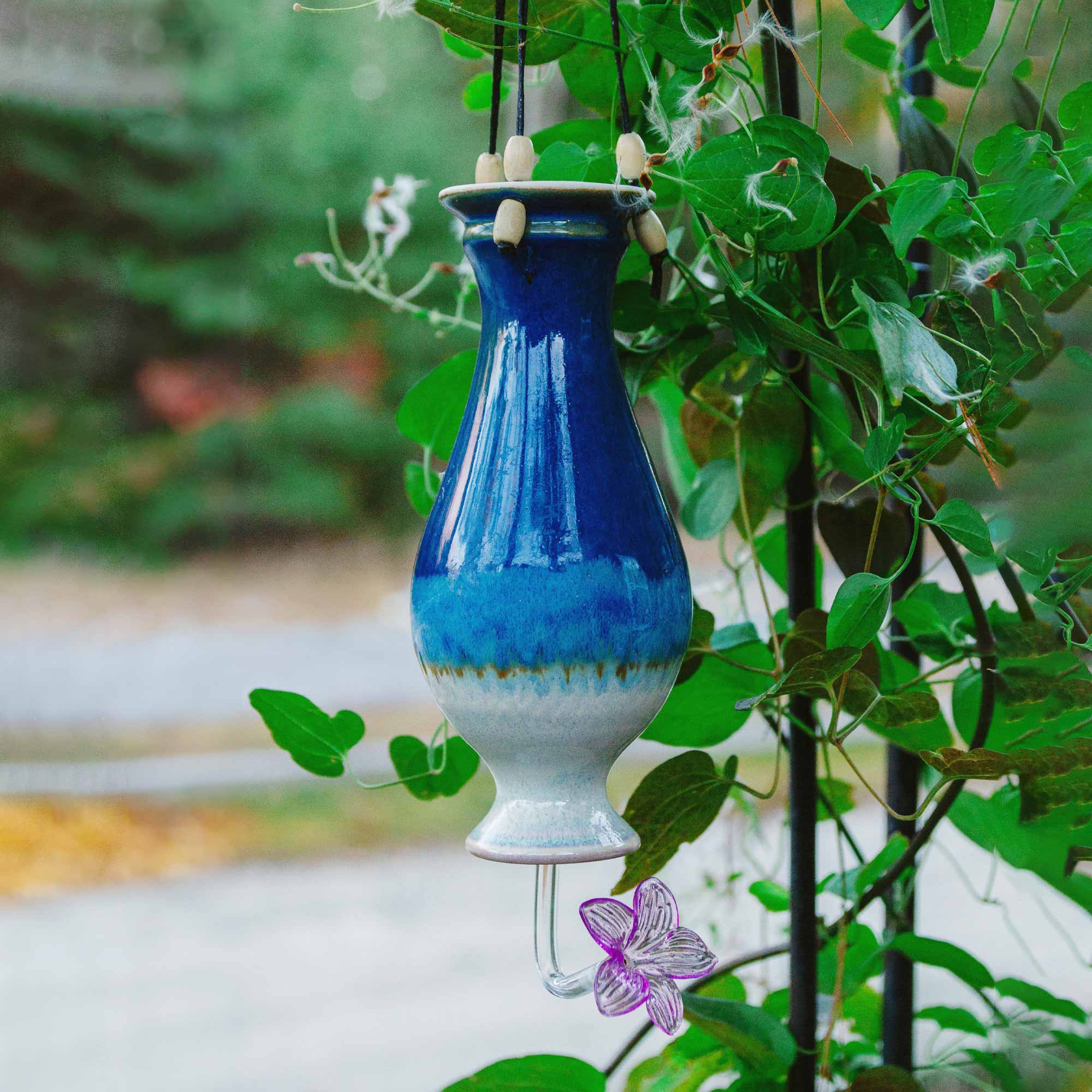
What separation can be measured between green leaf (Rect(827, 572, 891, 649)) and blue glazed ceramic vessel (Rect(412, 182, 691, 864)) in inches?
1.6

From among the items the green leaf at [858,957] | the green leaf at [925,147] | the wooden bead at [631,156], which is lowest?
the green leaf at [858,957]

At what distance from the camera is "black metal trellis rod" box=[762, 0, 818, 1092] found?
1.38 feet

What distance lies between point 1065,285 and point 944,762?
15cm

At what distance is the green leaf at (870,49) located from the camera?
20.4 inches

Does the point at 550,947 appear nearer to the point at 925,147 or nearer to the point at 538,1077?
the point at 538,1077

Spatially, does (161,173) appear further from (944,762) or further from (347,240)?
(944,762)

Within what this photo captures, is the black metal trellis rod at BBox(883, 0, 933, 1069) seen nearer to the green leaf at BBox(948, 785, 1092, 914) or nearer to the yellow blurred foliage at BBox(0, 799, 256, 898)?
the green leaf at BBox(948, 785, 1092, 914)

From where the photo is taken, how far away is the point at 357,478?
5445 millimetres

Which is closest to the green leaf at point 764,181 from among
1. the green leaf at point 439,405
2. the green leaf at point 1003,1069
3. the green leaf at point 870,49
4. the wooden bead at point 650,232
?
the wooden bead at point 650,232

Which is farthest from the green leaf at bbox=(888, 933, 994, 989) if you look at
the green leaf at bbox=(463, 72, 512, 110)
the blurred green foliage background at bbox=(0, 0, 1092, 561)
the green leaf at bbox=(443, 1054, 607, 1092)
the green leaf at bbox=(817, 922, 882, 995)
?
the blurred green foliage background at bbox=(0, 0, 1092, 561)

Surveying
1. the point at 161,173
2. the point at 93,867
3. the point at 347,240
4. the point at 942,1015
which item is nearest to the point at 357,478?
the point at 347,240

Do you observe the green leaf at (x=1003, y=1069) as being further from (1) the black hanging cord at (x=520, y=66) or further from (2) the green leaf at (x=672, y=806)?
(1) the black hanging cord at (x=520, y=66)

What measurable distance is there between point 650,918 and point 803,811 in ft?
0.36

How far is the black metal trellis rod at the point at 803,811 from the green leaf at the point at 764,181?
11 centimetres
